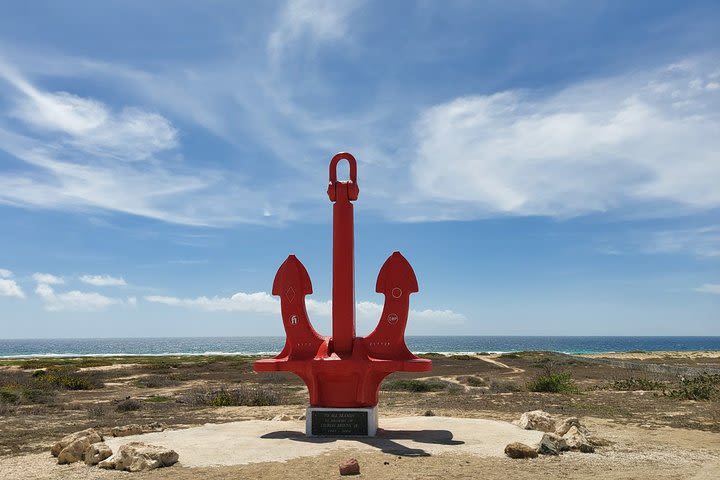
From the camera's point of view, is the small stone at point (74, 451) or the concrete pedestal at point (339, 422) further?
the concrete pedestal at point (339, 422)

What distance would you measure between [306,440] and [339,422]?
2.73ft

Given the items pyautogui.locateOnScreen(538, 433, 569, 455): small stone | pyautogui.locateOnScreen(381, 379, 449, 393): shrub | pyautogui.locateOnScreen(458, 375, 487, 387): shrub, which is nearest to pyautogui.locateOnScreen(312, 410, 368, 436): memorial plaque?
pyautogui.locateOnScreen(538, 433, 569, 455): small stone

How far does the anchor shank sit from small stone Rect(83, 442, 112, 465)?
4.43 metres

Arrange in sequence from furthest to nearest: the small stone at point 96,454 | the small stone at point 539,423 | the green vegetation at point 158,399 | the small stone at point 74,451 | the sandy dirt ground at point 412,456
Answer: the green vegetation at point 158,399 < the small stone at point 539,423 < the small stone at point 74,451 < the small stone at point 96,454 < the sandy dirt ground at point 412,456

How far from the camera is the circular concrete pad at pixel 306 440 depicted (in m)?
9.45

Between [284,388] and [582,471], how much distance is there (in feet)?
55.2

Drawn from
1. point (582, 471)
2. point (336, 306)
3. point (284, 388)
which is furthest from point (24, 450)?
point (284, 388)

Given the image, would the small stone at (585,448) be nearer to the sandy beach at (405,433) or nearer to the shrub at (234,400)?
the sandy beach at (405,433)

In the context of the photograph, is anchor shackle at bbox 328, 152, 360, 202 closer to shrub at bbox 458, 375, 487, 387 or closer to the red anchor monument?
the red anchor monument

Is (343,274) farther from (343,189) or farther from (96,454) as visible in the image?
(96,454)

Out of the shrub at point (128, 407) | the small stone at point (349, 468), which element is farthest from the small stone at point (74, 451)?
the shrub at point (128, 407)

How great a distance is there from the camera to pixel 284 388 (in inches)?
939

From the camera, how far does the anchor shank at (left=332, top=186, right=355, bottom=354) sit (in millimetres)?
11609

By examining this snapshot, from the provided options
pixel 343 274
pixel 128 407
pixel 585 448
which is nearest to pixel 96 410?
pixel 128 407
